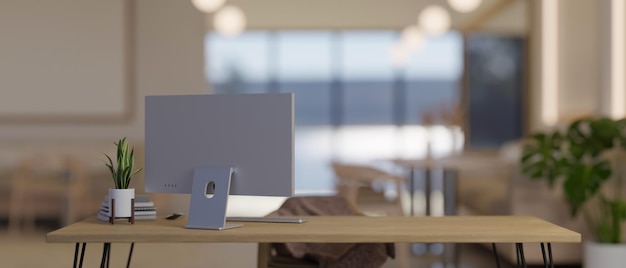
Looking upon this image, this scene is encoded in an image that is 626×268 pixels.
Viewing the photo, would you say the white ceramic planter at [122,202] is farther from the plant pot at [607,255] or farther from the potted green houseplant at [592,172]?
the plant pot at [607,255]

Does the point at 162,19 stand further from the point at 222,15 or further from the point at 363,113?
the point at 363,113

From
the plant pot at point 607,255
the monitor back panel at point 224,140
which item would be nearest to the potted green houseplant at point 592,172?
the plant pot at point 607,255

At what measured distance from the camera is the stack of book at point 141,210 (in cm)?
344

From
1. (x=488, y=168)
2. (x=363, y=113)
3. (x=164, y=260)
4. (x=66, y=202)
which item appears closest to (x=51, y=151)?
(x=66, y=202)

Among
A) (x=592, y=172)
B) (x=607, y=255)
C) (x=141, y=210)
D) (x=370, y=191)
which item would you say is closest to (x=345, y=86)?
(x=370, y=191)

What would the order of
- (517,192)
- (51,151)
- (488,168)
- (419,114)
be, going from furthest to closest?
(419,114)
(51,151)
(488,168)
(517,192)

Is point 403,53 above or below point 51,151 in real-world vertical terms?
above

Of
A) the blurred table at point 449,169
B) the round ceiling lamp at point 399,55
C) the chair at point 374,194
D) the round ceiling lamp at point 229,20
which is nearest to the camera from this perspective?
the chair at point 374,194

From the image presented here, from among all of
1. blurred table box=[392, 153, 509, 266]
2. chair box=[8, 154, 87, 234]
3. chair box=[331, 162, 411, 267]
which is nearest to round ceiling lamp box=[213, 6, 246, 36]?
chair box=[8, 154, 87, 234]

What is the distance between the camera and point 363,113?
13.6 metres

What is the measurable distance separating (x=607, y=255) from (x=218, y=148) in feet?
11.0

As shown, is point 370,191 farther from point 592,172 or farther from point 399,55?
point 399,55

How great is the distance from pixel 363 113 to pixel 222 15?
14.5 feet

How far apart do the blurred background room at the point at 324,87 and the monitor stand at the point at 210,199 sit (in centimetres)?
59
